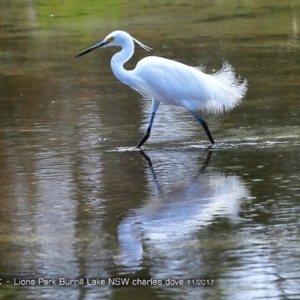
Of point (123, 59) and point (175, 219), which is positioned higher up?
point (123, 59)

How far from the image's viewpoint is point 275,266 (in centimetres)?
491

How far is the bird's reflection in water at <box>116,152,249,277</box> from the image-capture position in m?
5.16

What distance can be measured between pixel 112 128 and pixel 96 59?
5.61 m

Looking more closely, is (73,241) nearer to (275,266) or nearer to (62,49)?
(275,266)

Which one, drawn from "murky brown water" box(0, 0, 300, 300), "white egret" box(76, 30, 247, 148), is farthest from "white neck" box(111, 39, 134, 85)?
"murky brown water" box(0, 0, 300, 300)

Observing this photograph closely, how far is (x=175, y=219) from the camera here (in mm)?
5945

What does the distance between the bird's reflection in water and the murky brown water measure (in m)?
0.01

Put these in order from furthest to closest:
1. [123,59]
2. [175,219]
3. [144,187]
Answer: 1. [123,59]
2. [144,187]
3. [175,219]

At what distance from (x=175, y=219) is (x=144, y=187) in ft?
3.28

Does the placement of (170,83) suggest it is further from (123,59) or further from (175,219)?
(175,219)

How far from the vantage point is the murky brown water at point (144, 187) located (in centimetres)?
490

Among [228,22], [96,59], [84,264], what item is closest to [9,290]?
[84,264]

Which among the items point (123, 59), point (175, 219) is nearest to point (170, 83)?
point (123, 59)

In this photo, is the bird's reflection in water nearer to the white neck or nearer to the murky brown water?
the murky brown water
